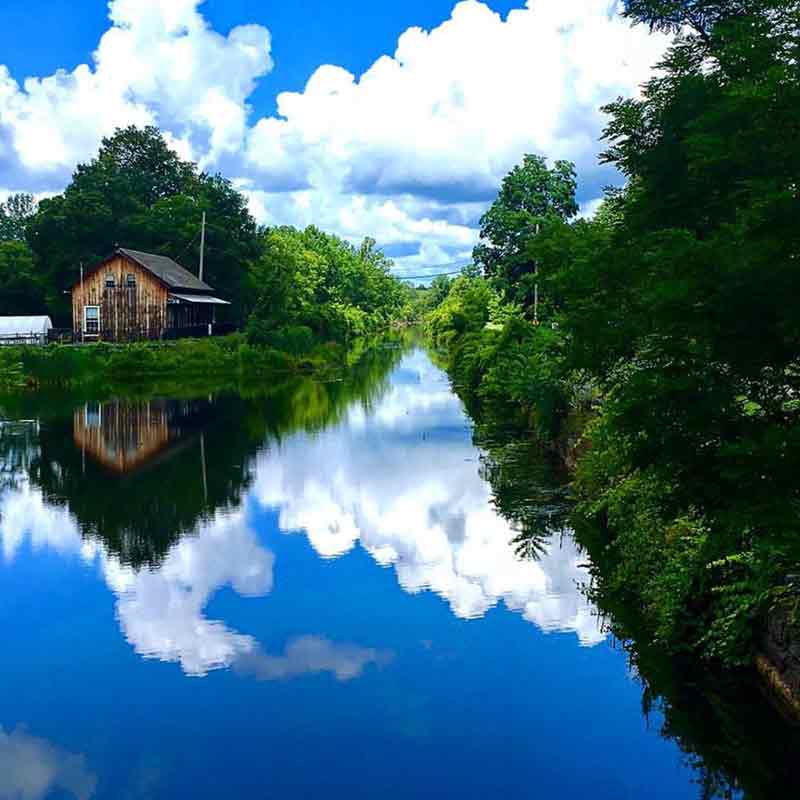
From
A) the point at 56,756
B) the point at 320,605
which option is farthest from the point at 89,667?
the point at 320,605

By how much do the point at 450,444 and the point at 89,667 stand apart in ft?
81.2

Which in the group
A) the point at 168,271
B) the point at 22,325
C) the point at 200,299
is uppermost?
the point at 168,271

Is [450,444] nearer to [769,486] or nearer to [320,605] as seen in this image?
[320,605]

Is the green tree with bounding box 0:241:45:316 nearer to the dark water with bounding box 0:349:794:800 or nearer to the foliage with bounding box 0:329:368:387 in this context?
the foliage with bounding box 0:329:368:387

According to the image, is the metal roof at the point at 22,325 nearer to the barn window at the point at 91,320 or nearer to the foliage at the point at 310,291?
the barn window at the point at 91,320

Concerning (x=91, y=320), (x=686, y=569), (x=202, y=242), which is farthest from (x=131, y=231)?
(x=686, y=569)

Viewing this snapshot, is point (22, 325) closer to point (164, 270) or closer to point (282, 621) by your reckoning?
point (164, 270)

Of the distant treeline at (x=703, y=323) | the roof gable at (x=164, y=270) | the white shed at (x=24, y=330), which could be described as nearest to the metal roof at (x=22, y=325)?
the white shed at (x=24, y=330)

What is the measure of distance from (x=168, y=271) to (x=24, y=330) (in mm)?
12517

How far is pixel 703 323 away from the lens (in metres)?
9.95

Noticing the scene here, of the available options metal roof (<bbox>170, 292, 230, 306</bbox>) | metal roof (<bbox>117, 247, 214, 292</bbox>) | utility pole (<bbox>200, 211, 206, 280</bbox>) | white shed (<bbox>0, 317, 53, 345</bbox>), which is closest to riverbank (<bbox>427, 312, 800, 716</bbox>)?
metal roof (<bbox>170, 292, 230, 306</bbox>)

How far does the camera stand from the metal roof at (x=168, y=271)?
72125mm

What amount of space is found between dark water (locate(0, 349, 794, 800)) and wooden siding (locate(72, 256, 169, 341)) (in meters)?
36.5

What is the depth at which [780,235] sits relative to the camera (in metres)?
9.23
